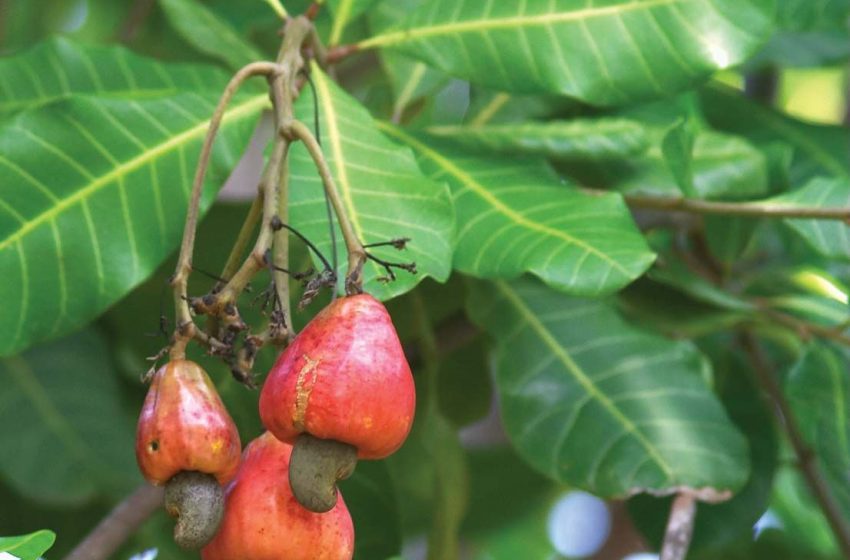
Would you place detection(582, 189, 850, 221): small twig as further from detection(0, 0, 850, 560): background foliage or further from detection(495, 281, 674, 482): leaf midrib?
detection(495, 281, 674, 482): leaf midrib

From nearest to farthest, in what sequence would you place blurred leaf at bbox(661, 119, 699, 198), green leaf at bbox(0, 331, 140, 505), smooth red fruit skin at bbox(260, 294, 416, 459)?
1. smooth red fruit skin at bbox(260, 294, 416, 459)
2. blurred leaf at bbox(661, 119, 699, 198)
3. green leaf at bbox(0, 331, 140, 505)

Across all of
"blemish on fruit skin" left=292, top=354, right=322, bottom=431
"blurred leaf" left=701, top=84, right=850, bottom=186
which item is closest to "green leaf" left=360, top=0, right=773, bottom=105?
"blurred leaf" left=701, top=84, right=850, bottom=186

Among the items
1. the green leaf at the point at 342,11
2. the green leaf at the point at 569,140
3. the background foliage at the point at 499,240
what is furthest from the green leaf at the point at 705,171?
the green leaf at the point at 342,11

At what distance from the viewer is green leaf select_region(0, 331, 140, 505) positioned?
5.37 ft

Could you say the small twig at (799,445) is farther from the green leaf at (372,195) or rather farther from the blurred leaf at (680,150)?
the green leaf at (372,195)

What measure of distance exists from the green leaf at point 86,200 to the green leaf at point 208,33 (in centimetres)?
25

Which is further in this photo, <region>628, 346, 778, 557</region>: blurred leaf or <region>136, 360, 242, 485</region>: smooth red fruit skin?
<region>628, 346, 778, 557</region>: blurred leaf

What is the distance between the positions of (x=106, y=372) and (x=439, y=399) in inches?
18.5

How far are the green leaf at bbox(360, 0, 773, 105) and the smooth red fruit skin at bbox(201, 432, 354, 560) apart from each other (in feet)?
2.04

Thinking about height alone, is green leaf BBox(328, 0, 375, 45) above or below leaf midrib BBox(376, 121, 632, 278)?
above

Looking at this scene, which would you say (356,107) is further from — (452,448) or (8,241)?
(452,448)

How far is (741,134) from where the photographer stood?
5.87ft

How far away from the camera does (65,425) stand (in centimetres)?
170

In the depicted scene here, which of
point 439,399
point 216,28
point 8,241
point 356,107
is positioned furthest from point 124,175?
point 439,399
